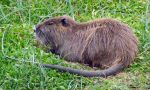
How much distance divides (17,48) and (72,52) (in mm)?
557

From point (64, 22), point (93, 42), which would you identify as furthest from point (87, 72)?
point (64, 22)

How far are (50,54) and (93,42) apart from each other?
0.44m

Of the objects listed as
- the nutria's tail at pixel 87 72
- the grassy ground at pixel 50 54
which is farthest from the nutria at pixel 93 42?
the grassy ground at pixel 50 54

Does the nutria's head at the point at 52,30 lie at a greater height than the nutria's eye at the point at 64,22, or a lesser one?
lesser

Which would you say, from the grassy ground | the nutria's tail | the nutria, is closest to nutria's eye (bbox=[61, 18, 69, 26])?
the nutria

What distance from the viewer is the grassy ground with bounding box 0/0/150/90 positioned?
16.3 ft

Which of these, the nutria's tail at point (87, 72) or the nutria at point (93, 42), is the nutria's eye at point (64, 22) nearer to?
the nutria at point (93, 42)

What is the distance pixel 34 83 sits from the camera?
492 centimetres

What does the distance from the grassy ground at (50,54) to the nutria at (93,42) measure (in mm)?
135

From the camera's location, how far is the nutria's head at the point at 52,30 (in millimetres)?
5695

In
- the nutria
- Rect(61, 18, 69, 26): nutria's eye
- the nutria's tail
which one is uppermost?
Rect(61, 18, 69, 26): nutria's eye

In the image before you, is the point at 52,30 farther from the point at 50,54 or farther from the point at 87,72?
the point at 87,72

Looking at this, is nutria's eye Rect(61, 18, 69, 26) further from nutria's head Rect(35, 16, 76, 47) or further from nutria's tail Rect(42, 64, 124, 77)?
nutria's tail Rect(42, 64, 124, 77)

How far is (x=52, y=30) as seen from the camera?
5.73 metres
